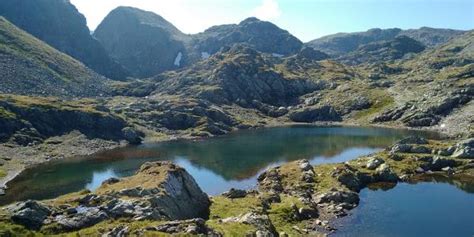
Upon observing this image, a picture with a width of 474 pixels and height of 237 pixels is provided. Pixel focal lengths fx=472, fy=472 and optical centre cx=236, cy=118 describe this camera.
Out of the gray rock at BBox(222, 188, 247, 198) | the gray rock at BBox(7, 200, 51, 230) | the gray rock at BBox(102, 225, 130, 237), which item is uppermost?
the gray rock at BBox(7, 200, 51, 230)

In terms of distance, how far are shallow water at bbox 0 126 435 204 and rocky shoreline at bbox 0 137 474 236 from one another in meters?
18.9

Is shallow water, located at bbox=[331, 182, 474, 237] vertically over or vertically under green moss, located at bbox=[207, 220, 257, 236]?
under

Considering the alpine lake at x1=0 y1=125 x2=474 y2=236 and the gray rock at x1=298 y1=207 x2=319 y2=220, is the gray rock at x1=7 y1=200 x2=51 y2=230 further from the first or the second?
the alpine lake at x1=0 y1=125 x2=474 y2=236

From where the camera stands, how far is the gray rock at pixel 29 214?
5272 centimetres

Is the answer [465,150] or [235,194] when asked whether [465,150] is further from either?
[235,194]

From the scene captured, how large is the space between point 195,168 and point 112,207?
8315cm

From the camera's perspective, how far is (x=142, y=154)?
17075 cm

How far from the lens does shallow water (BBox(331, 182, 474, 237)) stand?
244 feet

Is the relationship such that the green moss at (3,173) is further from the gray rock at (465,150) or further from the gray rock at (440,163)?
the gray rock at (465,150)

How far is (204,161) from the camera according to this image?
153875 millimetres

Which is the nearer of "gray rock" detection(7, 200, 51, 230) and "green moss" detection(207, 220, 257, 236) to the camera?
"gray rock" detection(7, 200, 51, 230)

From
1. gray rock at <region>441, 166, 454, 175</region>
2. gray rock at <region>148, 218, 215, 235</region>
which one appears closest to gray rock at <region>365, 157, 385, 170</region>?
gray rock at <region>441, 166, 454, 175</region>

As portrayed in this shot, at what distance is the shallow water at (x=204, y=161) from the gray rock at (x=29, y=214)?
54576 millimetres

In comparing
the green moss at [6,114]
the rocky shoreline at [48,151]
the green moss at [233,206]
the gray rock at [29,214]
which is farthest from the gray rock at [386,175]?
the green moss at [6,114]
